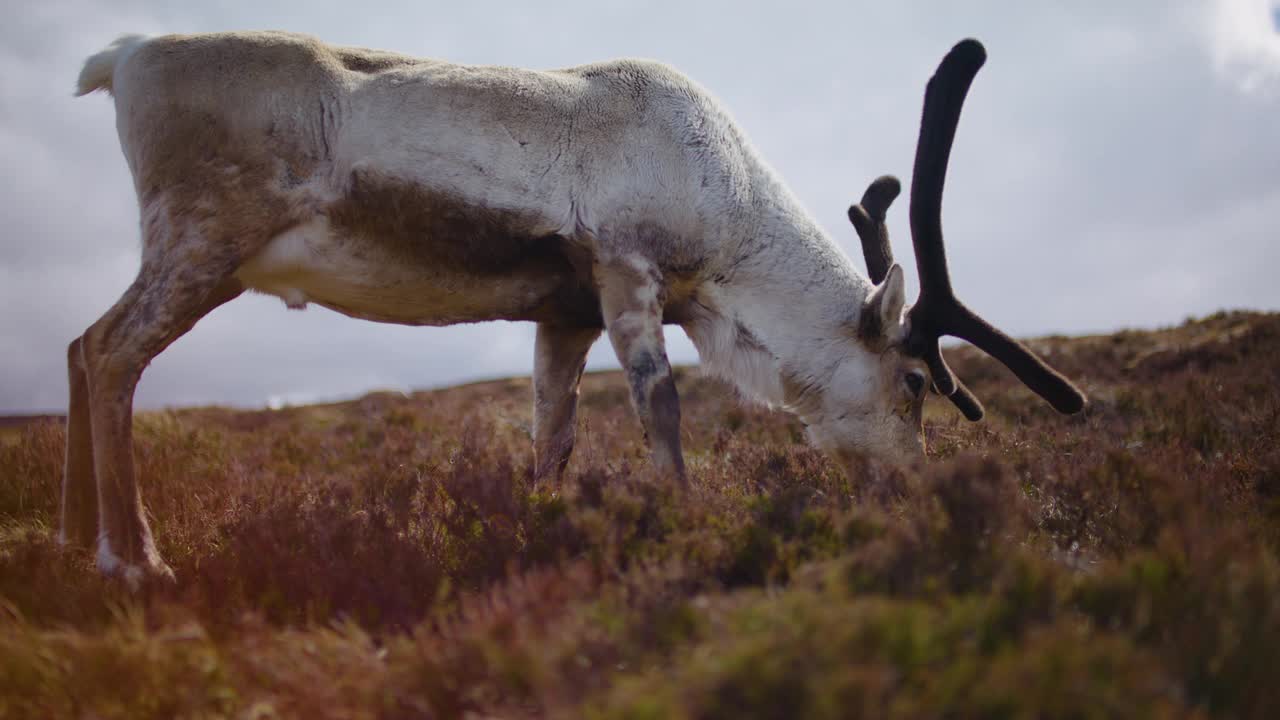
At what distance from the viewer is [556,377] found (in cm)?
530

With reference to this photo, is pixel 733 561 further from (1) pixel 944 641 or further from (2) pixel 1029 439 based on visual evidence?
(2) pixel 1029 439

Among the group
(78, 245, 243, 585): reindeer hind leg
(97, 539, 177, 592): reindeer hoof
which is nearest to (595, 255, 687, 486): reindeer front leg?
(78, 245, 243, 585): reindeer hind leg

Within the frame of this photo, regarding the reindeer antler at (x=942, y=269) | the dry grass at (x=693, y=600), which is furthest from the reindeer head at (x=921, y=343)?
the dry grass at (x=693, y=600)

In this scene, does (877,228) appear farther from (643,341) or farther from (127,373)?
(127,373)

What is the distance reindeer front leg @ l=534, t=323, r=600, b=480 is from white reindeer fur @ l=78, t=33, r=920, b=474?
0.81 meters

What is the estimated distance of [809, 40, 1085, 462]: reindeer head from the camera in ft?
15.1

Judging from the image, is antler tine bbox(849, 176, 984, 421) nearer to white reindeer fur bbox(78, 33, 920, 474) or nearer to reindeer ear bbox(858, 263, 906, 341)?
white reindeer fur bbox(78, 33, 920, 474)

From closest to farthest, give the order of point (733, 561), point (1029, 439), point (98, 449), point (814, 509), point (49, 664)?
point (49, 664) → point (733, 561) → point (814, 509) → point (98, 449) → point (1029, 439)

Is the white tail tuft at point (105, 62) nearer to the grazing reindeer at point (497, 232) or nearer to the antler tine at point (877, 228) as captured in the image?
the grazing reindeer at point (497, 232)

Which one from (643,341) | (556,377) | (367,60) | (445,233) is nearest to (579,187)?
(445,233)

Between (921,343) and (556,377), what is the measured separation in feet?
7.89

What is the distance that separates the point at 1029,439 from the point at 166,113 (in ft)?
19.4

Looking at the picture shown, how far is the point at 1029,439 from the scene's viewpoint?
18.8ft

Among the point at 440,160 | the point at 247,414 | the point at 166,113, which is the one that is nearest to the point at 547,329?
the point at 440,160
